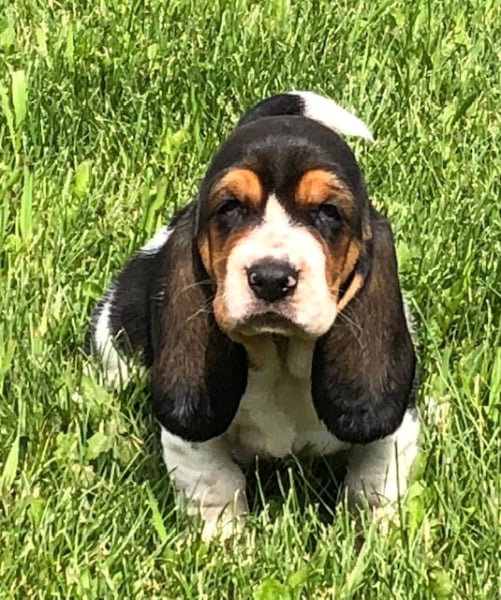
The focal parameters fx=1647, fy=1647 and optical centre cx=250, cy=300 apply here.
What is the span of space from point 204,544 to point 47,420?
69 cm

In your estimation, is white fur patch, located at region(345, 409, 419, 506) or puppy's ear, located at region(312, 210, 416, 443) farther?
white fur patch, located at region(345, 409, 419, 506)

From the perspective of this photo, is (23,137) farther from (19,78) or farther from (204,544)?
(204,544)

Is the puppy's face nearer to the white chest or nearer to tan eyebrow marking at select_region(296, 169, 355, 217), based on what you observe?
tan eyebrow marking at select_region(296, 169, 355, 217)

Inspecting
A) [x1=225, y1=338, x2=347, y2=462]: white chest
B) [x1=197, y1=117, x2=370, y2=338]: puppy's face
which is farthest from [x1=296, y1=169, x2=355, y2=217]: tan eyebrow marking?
[x1=225, y1=338, x2=347, y2=462]: white chest

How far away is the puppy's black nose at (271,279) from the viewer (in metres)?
3.65

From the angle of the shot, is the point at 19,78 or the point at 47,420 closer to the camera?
the point at 47,420

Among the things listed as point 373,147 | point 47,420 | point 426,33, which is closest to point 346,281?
point 47,420

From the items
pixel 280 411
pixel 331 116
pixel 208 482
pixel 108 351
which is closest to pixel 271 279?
pixel 280 411

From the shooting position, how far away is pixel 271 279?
12.0 feet

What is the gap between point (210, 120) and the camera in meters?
6.10

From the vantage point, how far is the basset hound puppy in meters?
3.78

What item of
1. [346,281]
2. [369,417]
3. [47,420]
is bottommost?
[47,420]

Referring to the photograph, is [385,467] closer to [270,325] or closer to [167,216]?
[270,325]

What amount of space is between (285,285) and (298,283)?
39 millimetres
